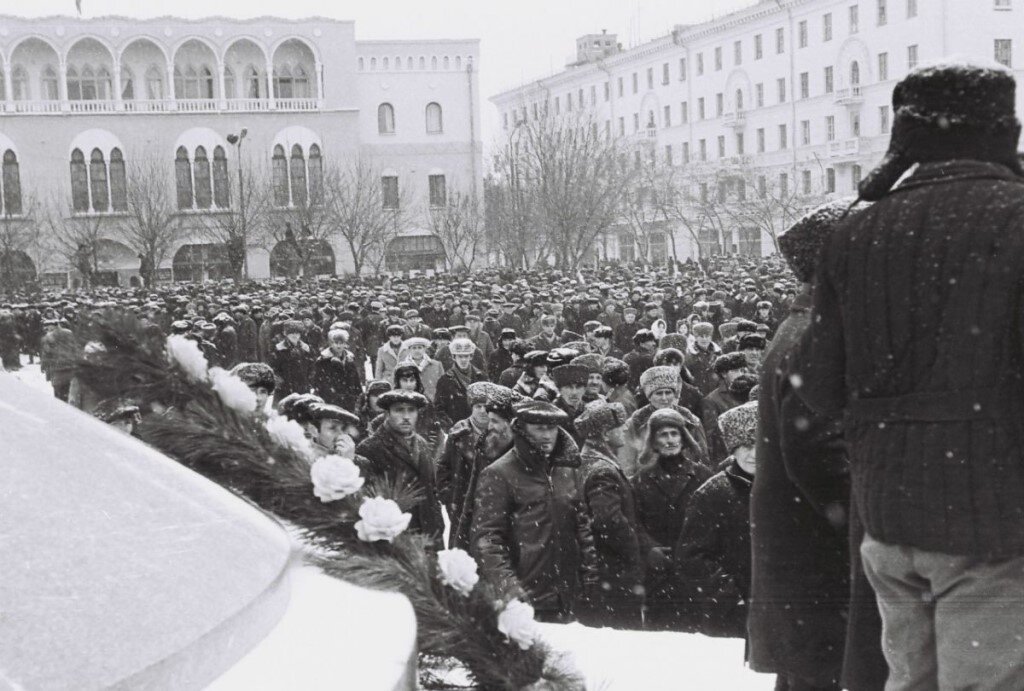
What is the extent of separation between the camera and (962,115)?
2.44m

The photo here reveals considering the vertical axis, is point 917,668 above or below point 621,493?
above

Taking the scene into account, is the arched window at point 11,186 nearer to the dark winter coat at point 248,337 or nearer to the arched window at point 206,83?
the arched window at point 206,83

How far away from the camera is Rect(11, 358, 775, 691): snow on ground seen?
2.51m

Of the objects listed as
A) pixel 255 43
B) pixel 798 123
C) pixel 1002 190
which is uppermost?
pixel 255 43

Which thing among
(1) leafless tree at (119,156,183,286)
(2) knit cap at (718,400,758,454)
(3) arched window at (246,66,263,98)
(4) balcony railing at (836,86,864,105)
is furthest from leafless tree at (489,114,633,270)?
(2) knit cap at (718,400,758,454)

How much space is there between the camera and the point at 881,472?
2.32 m

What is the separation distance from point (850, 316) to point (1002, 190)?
35 cm

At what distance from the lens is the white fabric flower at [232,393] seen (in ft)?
6.83

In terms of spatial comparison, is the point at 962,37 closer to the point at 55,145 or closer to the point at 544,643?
the point at 55,145

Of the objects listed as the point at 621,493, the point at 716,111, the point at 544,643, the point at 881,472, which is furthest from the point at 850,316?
the point at 716,111

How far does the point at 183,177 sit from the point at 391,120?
11394mm

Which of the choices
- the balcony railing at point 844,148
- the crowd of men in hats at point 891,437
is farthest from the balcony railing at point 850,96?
the crowd of men in hats at point 891,437

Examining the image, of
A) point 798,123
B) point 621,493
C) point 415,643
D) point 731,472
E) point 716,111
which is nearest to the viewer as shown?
point 415,643

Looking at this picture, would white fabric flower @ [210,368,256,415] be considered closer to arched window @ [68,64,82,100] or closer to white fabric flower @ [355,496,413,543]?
white fabric flower @ [355,496,413,543]
